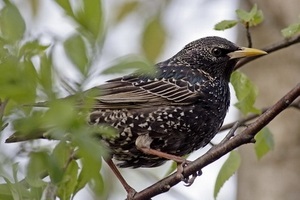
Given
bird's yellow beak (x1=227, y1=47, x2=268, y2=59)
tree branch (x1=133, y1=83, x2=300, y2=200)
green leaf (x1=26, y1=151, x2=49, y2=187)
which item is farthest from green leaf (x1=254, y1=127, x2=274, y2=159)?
green leaf (x1=26, y1=151, x2=49, y2=187)

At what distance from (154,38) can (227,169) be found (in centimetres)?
155

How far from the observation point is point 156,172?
23.8 feet

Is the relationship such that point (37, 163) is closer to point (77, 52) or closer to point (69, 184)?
point (77, 52)

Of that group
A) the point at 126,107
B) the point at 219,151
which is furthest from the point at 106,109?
the point at 219,151


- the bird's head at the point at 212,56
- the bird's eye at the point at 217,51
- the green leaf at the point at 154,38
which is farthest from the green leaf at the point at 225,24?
the green leaf at the point at 154,38

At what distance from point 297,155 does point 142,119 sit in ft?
5.78

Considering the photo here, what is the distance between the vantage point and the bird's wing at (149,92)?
13.9 feet

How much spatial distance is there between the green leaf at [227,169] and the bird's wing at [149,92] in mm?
550

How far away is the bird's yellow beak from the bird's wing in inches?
11.8

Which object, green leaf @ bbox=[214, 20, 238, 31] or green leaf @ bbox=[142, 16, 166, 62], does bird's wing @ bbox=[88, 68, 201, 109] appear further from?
green leaf @ bbox=[142, 16, 166, 62]

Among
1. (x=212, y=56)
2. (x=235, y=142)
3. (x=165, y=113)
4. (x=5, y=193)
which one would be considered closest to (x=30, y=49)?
(x=5, y=193)

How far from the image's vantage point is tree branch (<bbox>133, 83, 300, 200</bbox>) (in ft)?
9.45

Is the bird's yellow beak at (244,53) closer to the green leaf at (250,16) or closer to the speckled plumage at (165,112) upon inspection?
the speckled plumage at (165,112)

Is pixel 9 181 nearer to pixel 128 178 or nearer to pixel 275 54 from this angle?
pixel 275 54
